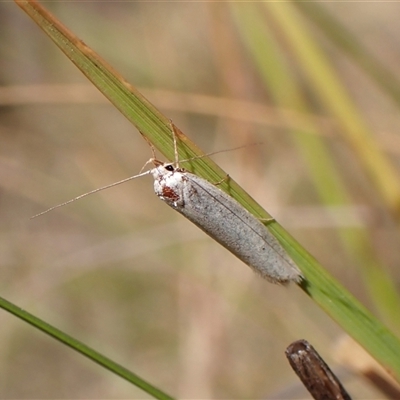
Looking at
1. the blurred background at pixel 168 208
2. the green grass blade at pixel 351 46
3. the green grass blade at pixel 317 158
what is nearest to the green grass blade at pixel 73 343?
the green grass blade at pixel 317 158

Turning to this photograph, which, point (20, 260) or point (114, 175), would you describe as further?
point (114, 175)

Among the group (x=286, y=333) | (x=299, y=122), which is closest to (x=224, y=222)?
(x=299, y=122)

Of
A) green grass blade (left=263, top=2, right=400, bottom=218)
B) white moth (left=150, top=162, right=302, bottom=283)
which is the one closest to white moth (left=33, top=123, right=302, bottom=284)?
white moth (left=150, top=162, right=302, bottom=283)

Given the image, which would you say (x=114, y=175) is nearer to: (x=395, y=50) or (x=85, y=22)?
(x=85, y=22)

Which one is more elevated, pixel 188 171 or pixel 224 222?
pixel 188 171

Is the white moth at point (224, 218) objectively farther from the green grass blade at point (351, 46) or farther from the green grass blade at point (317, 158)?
the green grass blade at point (351, 46)

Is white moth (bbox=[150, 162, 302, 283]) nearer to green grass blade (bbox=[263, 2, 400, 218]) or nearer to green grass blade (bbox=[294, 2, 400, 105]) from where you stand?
green grass blade (bbox=[263, 2, 400, 218])
